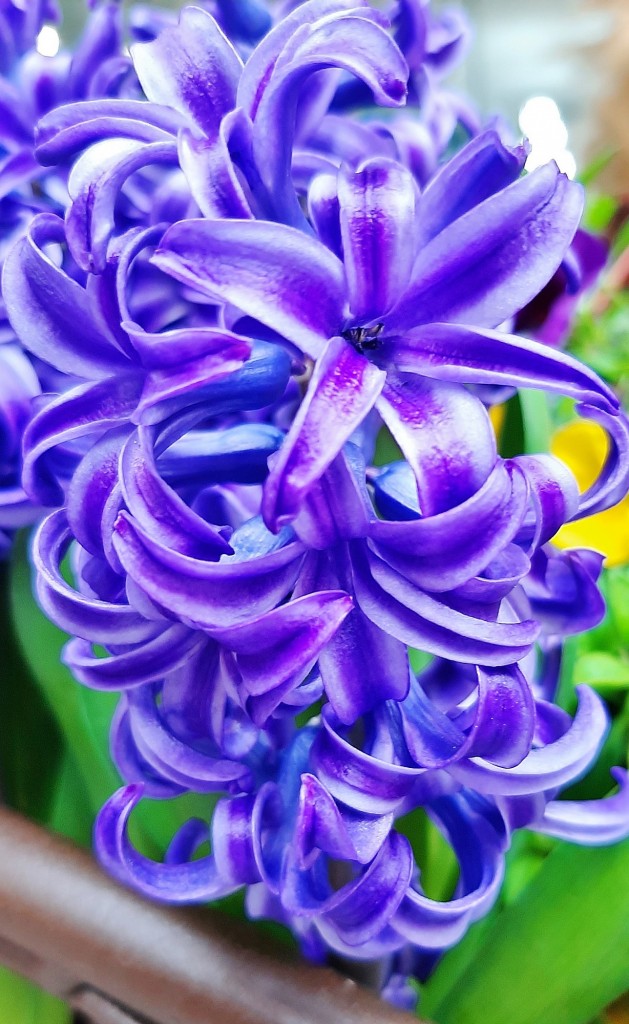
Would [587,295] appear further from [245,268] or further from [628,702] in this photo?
[245,268]

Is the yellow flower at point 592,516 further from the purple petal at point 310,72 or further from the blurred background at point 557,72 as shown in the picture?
the purple petal at point 310,72

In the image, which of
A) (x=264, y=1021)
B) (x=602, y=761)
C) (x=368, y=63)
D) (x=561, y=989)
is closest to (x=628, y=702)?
(x=602, y=761)

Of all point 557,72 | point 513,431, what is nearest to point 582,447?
point 513,431

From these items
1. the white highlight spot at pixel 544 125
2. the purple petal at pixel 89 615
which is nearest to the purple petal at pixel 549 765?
the purple petal at pixel 89 615

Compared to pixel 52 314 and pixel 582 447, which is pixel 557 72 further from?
pixel 52 314

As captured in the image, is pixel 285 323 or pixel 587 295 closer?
pixel 285 323

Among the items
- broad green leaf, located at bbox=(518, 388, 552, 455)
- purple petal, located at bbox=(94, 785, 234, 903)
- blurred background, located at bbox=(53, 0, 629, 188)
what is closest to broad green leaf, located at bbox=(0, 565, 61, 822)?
purple petal, located at bbox=(94, 785, 234, 903)

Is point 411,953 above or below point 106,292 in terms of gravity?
below

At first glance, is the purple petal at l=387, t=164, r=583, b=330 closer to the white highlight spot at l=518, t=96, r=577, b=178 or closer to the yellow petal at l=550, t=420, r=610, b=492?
the yellow petal at l=550, t=420, r=610, b=492
